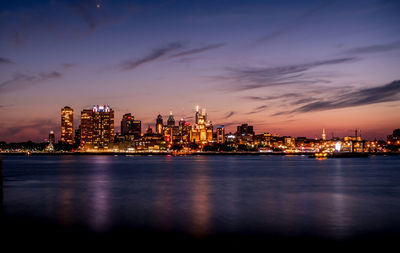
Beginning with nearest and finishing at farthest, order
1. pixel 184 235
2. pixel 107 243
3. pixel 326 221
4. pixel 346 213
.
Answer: pixel 107 243
pixel 184 235
pixel 326 221
pixel 346 213

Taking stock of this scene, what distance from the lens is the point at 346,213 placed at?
27797mm

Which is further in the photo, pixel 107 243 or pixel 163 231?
pixel 163 231

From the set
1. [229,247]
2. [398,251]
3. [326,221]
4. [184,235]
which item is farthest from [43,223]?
[398,251]

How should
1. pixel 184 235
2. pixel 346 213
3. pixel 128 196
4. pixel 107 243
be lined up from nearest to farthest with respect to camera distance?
pixel 107 243 → pixel 184 235 → pixel 346 213 → pixel 128 196

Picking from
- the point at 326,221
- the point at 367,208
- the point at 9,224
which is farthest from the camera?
the point at 367,208

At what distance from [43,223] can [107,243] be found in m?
7.08

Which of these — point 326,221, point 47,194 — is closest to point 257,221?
point 326,221

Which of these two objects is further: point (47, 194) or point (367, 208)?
point (47, 194)

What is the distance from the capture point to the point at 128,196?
124ft

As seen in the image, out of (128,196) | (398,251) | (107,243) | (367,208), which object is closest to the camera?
(398,251)

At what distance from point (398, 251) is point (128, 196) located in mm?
25950

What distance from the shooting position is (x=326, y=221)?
24.3 m

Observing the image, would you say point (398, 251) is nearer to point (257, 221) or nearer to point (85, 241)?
point (257, 221)

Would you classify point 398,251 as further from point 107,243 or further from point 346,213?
point 107,243
